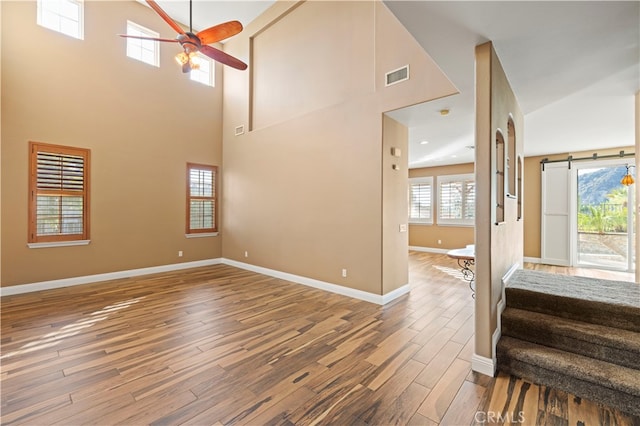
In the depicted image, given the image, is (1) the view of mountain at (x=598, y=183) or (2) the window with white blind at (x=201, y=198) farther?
(2) the window with white blind at (x=201, y=198)

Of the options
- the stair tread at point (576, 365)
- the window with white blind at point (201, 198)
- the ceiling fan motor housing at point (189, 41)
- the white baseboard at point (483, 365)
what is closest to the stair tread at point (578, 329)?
the stair tread at point (576, 365)

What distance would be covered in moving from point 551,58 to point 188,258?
22.6ft

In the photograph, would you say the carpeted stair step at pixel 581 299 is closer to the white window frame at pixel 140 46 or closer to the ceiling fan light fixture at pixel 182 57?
the ceiling fan light fixture at pixel 182 57

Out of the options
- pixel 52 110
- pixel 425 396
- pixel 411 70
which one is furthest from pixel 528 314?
pixel 52 110

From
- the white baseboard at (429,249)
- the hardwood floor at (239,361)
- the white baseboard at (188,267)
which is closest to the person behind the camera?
the hardwood floor at (239,361)

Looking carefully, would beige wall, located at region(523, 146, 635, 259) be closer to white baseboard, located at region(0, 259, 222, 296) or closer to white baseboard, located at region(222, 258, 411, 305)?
white baseboard, located at region(222, 258, 411, 305)

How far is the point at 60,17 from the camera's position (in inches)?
190

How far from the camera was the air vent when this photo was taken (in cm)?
380

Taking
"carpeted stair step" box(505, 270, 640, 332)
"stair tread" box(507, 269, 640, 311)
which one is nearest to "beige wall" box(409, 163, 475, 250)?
"stair tread" box(507, 269, 640, 311)

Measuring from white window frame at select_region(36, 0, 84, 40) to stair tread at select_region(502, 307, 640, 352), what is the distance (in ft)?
25.5

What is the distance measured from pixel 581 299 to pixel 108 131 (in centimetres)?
734

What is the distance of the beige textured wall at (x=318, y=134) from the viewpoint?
13.4ft

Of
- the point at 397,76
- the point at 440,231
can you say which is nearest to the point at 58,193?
the point at 397,76

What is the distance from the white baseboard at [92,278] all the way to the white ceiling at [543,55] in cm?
543
